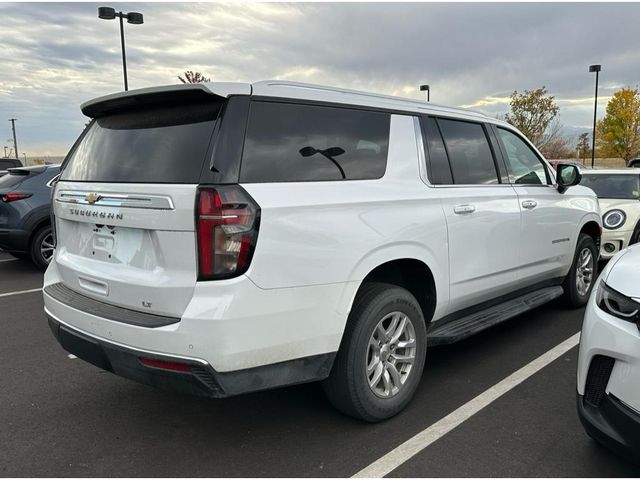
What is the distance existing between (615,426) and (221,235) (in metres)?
1.99

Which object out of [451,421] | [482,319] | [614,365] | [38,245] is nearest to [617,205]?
[482,319]

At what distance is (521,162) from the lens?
187 inches

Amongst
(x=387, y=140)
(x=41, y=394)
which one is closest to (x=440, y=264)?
(x=387, y=140)

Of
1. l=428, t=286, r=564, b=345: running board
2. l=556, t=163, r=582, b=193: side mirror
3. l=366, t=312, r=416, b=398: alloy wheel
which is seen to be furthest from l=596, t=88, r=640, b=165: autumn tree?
l=366, t=312, r=416, b=398: alloy wheel

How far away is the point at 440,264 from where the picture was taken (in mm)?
3543

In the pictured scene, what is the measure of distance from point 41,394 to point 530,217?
4.14 m

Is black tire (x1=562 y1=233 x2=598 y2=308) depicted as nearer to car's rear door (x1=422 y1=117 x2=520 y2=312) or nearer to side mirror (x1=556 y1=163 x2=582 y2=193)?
side mirror (x1=556 y1=163 x2=582 y2=193)

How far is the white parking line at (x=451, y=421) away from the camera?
9.11 ft

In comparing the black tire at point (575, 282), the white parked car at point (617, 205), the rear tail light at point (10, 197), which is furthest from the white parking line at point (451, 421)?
the rear tail light at point (10, 197)

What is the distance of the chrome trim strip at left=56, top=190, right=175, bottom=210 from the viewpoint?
2549mm

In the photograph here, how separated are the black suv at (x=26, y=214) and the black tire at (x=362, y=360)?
22.4 ft

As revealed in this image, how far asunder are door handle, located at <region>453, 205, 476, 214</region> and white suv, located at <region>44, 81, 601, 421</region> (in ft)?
0.08

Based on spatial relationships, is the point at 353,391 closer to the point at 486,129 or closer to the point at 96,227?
the point at 96,227

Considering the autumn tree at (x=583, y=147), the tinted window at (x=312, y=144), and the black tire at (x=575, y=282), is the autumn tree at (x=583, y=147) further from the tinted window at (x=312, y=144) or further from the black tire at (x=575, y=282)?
the tinted window at (x=312, y=144)
